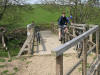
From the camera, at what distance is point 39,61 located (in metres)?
6.26

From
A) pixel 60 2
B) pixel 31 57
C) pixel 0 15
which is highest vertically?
pixel 60 2

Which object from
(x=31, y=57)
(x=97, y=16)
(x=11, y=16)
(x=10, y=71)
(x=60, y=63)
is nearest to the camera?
(x=60, y=63)

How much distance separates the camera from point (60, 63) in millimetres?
2379

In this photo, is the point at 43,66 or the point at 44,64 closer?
the point at 43,66

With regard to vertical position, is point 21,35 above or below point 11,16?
below

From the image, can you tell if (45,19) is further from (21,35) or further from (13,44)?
(13,44)

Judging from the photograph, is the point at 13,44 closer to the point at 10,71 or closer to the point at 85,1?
the point at 85,1

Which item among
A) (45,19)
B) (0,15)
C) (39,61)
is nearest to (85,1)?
(0,15)

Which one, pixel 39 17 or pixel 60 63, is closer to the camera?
pixel 60 63

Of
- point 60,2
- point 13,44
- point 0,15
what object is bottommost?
point 13,44

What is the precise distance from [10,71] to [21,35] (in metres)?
13.7

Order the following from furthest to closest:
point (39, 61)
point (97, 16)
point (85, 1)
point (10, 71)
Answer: point (97, 16)
point (85, 1)
point (39, 61)
point (10, 71)

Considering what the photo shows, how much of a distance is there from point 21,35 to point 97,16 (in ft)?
27.4

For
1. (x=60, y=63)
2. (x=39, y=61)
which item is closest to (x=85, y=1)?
(x=39, y=61)
